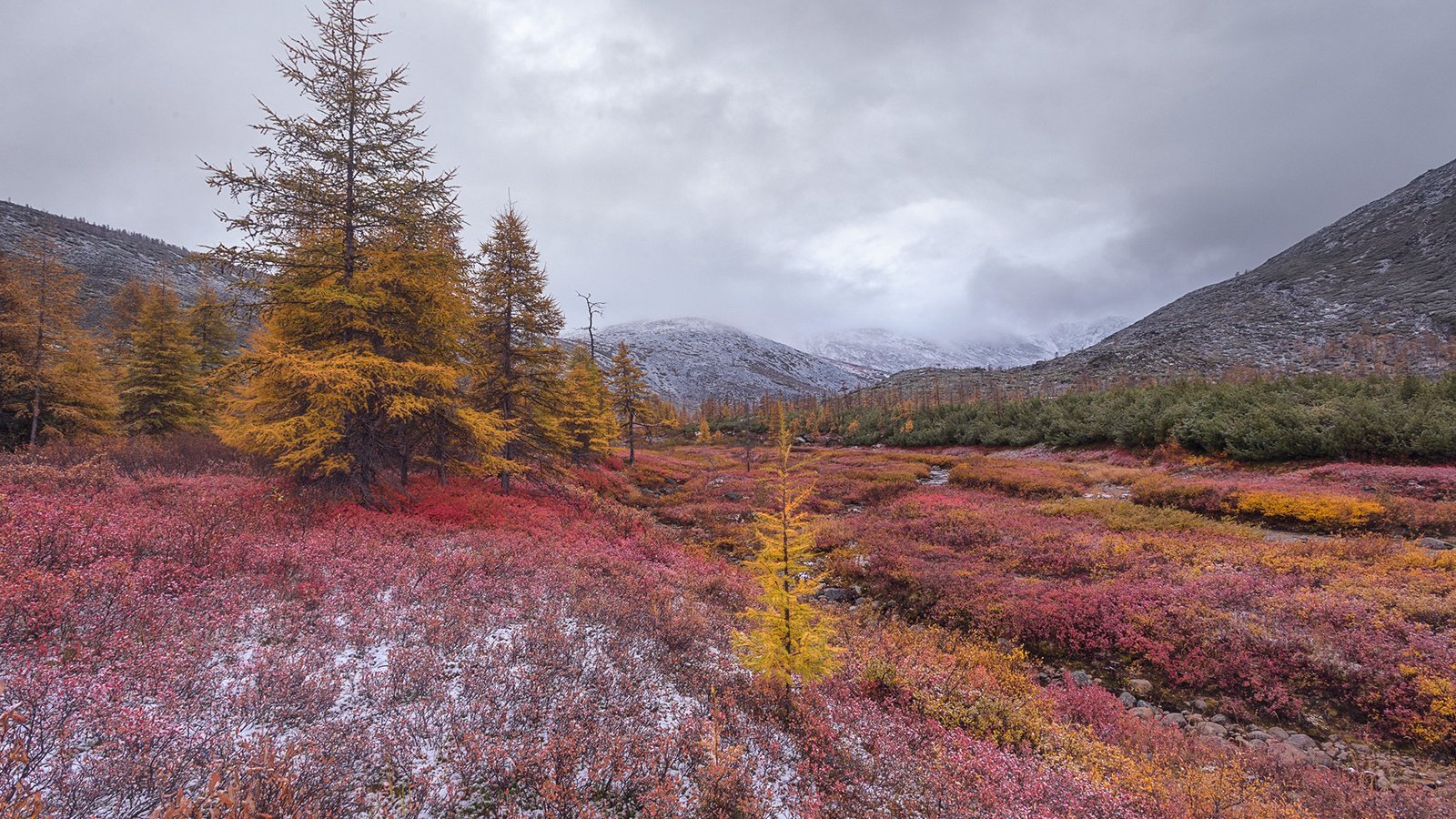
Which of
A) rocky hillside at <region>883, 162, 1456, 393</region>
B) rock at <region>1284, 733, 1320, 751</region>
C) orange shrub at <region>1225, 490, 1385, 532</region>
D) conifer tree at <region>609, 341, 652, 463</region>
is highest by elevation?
rocky hillside at <region>883, 162, 1456, 393</region>

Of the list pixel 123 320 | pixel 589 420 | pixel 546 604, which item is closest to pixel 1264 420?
pixel 546 604

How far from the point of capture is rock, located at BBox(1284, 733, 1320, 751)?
684cm

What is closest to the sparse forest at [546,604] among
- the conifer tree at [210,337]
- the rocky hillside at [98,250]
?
the conifer tree at [210,337]

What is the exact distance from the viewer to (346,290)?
1213 centimetres

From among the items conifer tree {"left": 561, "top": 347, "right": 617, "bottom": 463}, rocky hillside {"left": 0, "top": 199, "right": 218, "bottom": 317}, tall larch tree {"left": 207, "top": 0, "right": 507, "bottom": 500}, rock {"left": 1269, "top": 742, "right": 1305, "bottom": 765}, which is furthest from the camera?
rocky hillside {"left": 0, "top": 199, "right": 218, "bottom": 317}

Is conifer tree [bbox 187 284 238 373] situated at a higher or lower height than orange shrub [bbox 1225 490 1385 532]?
higher

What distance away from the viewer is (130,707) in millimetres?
4160

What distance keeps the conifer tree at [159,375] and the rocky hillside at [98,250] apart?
96.7 metres

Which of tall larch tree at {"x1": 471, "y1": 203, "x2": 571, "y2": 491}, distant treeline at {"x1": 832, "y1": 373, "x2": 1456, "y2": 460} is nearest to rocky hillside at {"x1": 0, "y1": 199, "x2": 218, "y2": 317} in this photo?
tall larch tree at {"x1": 471, "y1": 203, "x2": 571, "y2": 491}

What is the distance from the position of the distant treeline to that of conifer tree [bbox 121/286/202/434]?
167ft

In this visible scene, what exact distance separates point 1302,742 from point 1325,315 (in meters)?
110

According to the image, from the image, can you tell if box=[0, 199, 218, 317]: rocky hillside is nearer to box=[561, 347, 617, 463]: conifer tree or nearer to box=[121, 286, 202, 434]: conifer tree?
box=[121, 286, 202, 434]: conifer tree

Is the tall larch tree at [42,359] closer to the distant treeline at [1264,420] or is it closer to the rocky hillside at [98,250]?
the distant treeline at [1264,420]

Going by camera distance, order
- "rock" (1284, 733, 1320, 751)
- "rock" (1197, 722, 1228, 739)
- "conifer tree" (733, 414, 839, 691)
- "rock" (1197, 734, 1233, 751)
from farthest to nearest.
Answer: "rock" (1197, 722, 1228, 739) → "rock" (1284, 733, 1320, 751) → "rock" (1197, 734, 1233, 751) → "conifer tree" (733, 414, 839, 691)
